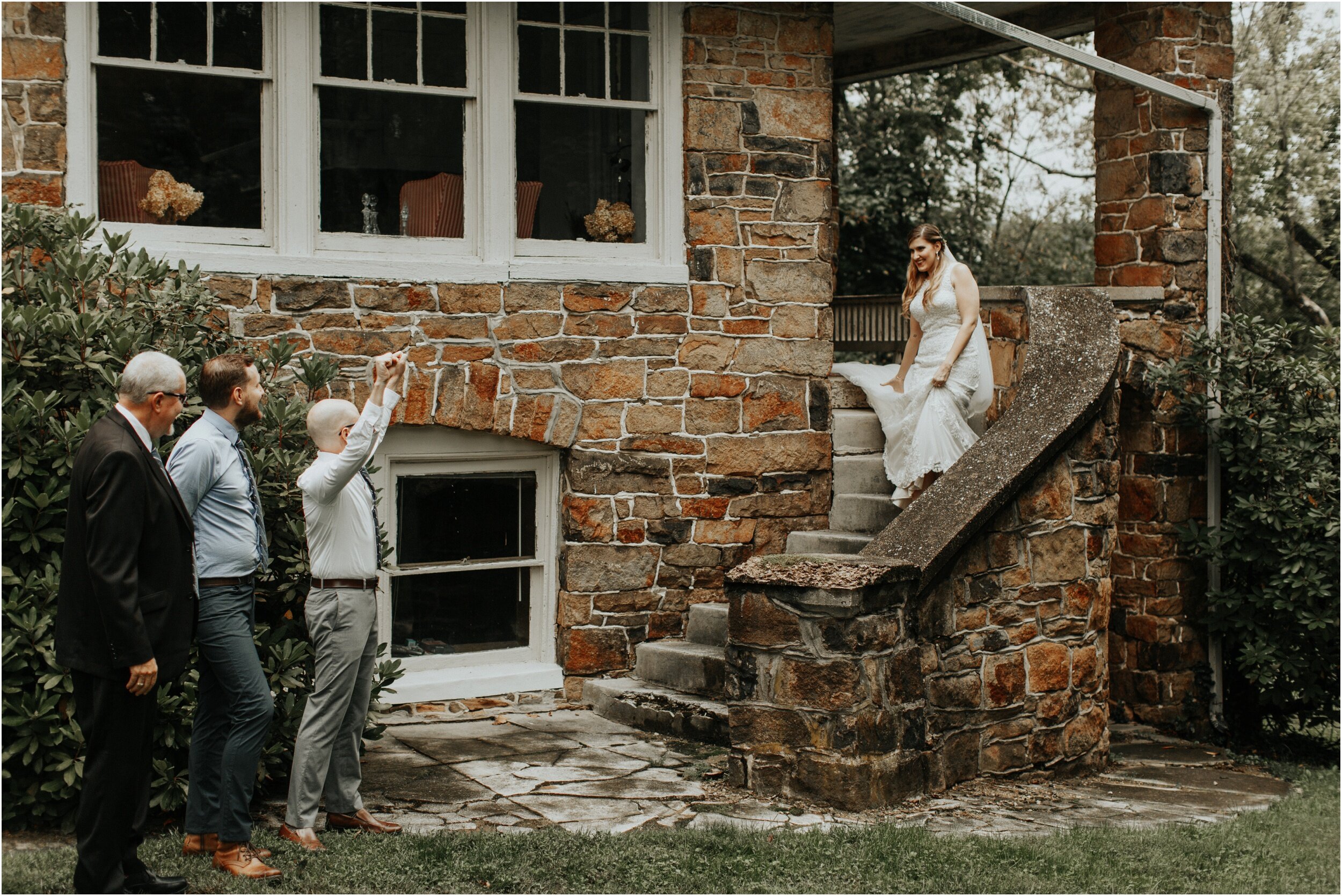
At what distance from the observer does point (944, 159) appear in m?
16.5

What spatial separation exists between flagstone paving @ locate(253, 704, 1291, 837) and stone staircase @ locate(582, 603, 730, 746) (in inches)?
4.4

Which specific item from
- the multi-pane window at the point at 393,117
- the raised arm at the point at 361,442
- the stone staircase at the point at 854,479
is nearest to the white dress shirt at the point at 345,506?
the raised arm at the point at 361,442

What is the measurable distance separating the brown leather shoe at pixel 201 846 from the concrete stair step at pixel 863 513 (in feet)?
14.6

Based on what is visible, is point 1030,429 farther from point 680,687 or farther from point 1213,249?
point 1213,249

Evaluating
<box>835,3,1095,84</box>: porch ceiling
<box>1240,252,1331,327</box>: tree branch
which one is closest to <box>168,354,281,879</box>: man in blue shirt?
<box>835,3,1095,84</box>: porch ceiling

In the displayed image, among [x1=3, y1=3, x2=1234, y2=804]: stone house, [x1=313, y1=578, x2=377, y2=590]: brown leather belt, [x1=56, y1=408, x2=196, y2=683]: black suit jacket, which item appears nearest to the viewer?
[x1=56, y1=408, x2=196, y2=683]: black suit jacket

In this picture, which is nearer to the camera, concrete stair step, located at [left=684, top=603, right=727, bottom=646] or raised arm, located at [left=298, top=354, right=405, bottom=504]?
raised arm, located at [left=298, top=354, right=405, bottom=504]

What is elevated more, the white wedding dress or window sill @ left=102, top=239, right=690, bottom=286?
window sill @ left=102, top=239, right=690, bottom=286

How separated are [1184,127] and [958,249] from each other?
27.6 ft

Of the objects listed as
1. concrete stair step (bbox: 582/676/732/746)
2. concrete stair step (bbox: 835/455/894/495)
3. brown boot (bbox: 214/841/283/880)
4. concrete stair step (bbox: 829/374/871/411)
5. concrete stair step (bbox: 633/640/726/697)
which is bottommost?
concrete stair step (bbox: 582/676/732/746)

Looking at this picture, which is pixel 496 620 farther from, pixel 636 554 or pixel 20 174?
pixel 20 174

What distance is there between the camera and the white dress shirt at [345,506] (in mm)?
4996

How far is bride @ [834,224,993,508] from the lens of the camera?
25.1 ft

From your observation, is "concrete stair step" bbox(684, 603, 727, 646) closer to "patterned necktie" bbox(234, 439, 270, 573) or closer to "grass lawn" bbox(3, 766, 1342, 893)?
"grass lawn" bbox(3, 766, 1342, 893)
